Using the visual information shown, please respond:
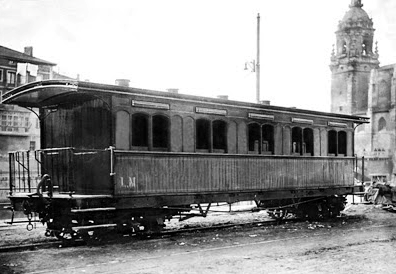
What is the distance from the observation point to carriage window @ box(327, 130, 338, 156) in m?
18.6

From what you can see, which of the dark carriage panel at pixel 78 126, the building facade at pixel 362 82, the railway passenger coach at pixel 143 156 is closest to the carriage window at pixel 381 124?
the building facade at pixel 362 82

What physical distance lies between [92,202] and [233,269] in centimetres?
416

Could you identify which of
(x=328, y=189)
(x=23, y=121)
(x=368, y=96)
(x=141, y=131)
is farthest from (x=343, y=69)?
(x=141, y=131)

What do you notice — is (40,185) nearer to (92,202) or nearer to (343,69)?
(92,202)

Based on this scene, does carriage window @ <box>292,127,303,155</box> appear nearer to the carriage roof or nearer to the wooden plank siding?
the wooden plank siding

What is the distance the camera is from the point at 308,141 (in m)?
17.8

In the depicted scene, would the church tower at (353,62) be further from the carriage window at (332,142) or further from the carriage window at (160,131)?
the carriage window at (160,131)

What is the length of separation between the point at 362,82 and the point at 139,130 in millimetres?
80807

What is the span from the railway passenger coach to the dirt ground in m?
0.87

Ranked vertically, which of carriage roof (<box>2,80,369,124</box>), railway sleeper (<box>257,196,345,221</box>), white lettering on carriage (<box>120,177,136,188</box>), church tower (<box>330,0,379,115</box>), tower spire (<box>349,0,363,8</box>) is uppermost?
tower spire (<box>349,0,363,8</box>)

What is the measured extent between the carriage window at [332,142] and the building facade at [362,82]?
61109 millimetres

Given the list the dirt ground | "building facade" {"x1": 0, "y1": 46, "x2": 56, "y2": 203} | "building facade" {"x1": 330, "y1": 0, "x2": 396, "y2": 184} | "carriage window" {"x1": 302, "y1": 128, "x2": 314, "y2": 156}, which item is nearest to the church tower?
"building facade" {"x1": 330, "y1": 0, "x2": 396, "y2": 184}

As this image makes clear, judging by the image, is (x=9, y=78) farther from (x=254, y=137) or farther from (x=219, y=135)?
(x=219, y=135)

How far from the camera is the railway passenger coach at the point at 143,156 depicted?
40.6ft
